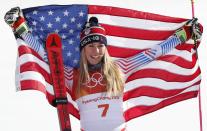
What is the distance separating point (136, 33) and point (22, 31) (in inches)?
92.1

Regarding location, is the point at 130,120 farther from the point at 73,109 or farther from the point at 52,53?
the point at 52,53

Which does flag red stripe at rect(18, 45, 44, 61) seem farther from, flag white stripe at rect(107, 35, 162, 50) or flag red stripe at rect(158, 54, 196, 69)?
flag red stripe at rect(158, 54, 196, 69)

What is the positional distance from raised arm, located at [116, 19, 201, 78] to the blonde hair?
16.1 inches

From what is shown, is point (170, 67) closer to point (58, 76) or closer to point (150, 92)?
point (150, 92)

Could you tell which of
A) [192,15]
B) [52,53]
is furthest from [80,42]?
[192,15]

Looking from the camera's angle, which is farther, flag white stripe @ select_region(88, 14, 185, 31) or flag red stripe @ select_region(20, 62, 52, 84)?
flag white stripe @ select_region(88, 14, 185, 31)

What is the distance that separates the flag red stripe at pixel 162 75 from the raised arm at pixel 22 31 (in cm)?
169

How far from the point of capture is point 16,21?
1285 cm

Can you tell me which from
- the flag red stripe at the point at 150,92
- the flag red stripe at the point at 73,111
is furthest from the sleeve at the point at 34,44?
the flag red stripe at the point at 150,92

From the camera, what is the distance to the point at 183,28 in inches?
541

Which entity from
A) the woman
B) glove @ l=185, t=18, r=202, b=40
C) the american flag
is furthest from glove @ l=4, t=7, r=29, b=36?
glove @ l=185, t=18, r=202, b=40

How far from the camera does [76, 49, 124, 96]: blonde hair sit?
12.6m

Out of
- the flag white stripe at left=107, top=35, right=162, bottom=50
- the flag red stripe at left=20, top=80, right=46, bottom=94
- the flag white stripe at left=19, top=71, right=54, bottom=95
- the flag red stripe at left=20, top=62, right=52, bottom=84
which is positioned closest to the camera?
the flag red stripe at left=20, top=80, right=46, bottom=94

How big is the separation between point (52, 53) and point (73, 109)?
43.7 inches
